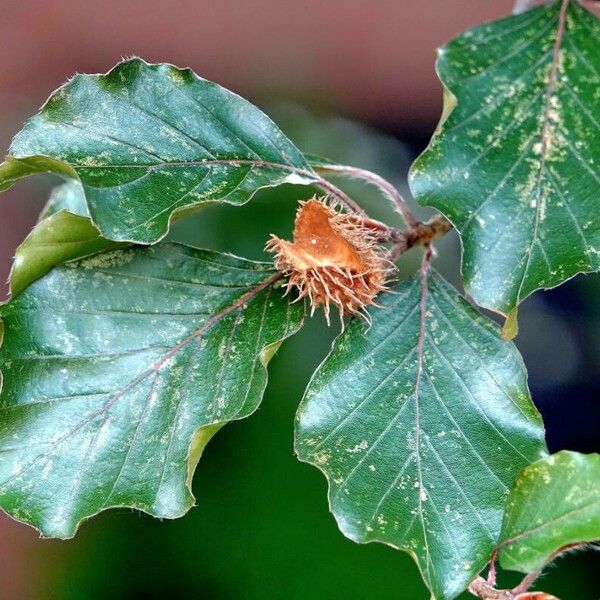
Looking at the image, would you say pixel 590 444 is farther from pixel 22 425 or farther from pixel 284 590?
pixel 22 425

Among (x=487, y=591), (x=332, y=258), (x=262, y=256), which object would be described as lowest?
(x=262, y=256)

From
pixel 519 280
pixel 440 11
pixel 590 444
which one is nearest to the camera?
pixel 519 280

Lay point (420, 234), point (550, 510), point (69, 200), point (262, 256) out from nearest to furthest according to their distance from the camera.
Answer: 1. point (550, 510)
2. point (420, 234)
3. point (69, 200)
4. point (262, 256)

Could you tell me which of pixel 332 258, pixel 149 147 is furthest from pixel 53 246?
pixel 332 258

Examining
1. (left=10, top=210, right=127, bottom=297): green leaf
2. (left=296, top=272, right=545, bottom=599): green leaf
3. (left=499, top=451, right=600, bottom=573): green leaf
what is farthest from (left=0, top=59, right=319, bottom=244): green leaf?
(left=499, top=451, right=600, bottom=573): green leaf

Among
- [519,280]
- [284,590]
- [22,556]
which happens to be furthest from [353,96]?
[519,280]

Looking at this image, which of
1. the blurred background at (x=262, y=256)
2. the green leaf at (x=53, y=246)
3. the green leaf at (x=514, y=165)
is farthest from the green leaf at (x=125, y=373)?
the blurred background at (x=262, y=256)

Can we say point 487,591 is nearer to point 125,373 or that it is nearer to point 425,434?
point 425,434

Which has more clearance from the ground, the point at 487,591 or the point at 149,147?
the point at 149,147
